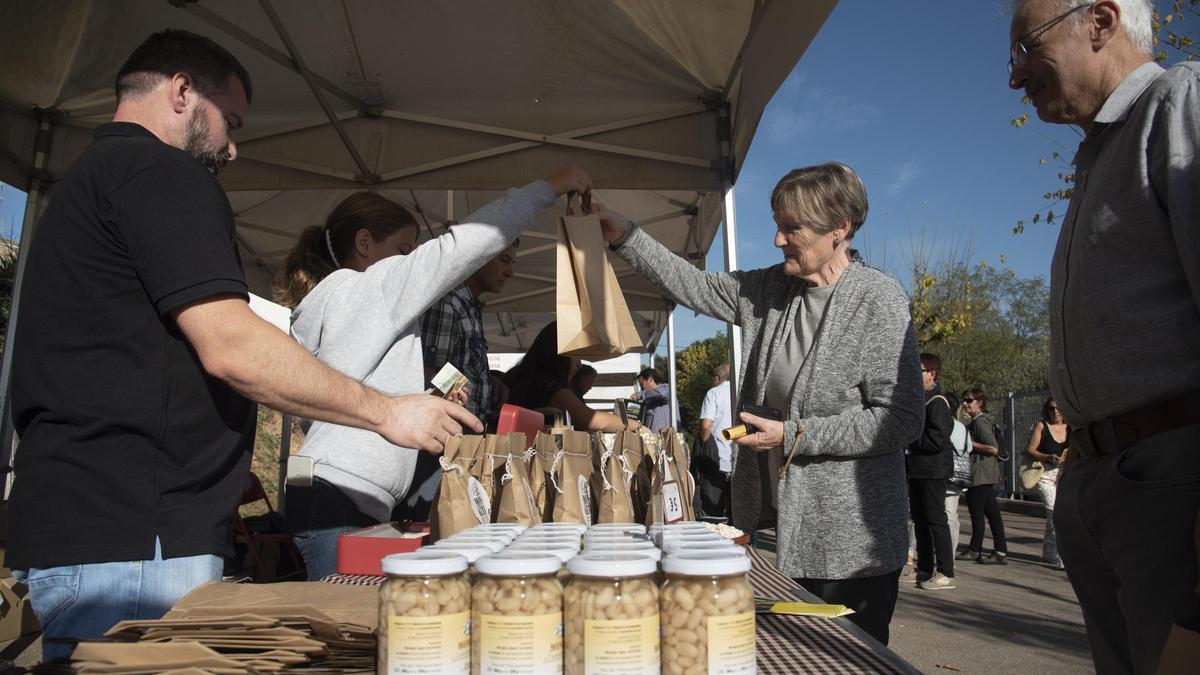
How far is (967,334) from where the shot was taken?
24406mm

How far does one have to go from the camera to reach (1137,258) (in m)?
1.40

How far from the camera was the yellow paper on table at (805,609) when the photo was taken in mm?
1284

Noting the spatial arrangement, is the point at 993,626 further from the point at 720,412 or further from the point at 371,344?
the point at 371,344

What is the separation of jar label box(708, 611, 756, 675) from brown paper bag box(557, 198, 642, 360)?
3.90ft

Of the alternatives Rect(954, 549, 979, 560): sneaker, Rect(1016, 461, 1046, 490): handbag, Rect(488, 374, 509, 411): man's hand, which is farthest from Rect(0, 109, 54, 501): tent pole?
Rect(1016, 461, 1046, 490): handbag

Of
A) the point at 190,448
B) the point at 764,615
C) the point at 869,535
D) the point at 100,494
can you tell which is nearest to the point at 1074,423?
the point at 869,535

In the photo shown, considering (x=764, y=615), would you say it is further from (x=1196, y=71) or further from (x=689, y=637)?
(x=1196, y=71)

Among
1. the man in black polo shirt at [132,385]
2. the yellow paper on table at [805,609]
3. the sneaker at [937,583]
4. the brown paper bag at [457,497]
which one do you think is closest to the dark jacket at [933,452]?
the sneaker at [937,583]

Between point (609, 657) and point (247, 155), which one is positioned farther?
point (247, 155)

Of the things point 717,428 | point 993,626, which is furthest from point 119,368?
point 717,428

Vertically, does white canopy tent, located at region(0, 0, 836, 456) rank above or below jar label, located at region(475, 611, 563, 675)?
above

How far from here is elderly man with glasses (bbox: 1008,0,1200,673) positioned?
1.30 metres

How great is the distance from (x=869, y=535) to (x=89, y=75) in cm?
450

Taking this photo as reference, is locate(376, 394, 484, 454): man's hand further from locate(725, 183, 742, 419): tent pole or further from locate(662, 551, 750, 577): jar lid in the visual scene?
locate(725, 183, 742, 419): tent pole
